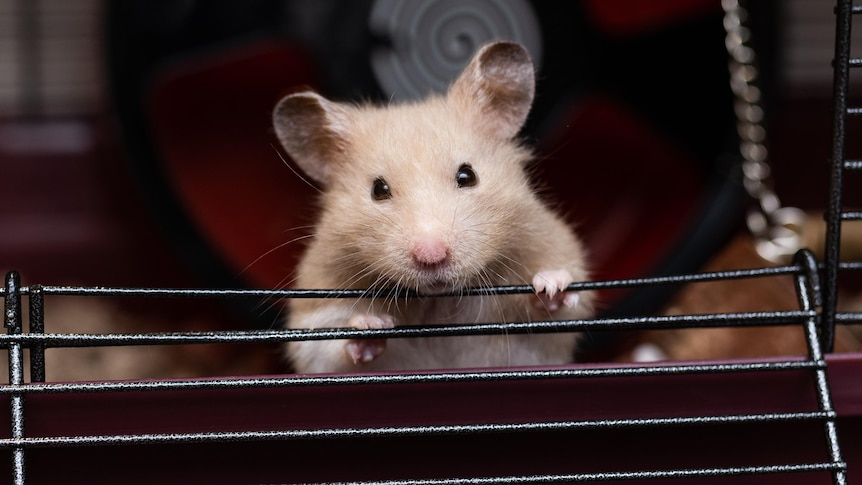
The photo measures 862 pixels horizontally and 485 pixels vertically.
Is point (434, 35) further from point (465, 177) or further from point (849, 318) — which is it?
point (849, 318)

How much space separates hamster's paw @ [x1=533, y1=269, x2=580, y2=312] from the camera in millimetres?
1122

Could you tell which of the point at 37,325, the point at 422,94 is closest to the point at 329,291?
the point at 37,325

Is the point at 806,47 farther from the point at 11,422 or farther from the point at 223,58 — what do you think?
the point at 11,422

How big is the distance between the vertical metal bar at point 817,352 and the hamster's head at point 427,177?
1.12 feet

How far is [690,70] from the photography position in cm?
195

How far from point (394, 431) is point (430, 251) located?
200mm

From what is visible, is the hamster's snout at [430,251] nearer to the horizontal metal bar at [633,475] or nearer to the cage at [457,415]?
the cage at [457,415]

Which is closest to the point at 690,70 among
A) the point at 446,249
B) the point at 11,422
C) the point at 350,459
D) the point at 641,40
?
the point at 641,40

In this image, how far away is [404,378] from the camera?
0.96 metres

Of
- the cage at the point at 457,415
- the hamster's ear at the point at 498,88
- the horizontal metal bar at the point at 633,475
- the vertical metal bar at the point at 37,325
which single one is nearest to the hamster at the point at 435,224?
the hamster's ear at the point at 498,88

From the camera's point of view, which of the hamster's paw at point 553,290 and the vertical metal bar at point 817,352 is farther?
the hamster's paw at point 553,290

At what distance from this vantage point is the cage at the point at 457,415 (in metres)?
0.94

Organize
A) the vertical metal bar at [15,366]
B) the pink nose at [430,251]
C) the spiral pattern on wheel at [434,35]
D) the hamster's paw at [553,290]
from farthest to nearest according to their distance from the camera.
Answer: the spiral pattern on wheel at [434,35]
the hamster's paw at [553,290]
the pink nose at [430,251]
the vertical metal bar at [15,366]

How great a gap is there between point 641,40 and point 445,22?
15.8 inches
